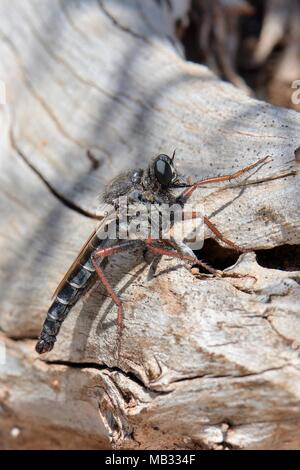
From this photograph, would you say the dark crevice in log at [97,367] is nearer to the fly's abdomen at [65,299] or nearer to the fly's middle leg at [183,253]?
the fly's abdomen at [65,299]

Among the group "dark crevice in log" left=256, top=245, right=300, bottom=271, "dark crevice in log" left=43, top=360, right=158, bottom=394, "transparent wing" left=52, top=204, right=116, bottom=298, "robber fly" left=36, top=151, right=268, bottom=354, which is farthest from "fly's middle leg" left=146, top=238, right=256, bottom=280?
"dark crevice in log" left=43, top=360, right=158, bottom=394

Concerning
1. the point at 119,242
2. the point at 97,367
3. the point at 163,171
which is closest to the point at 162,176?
the point at 163,171

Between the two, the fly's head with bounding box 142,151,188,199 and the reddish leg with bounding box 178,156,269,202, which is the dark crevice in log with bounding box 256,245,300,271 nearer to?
the reddish leg with bounding box 178,156,269,202

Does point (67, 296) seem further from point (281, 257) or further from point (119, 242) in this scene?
point (281, 257)

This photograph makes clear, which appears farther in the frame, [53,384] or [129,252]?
[53,384]

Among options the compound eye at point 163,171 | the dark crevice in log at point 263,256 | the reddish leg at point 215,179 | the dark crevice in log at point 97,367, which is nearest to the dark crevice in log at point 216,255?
the dark crevice in log at point 263,256
